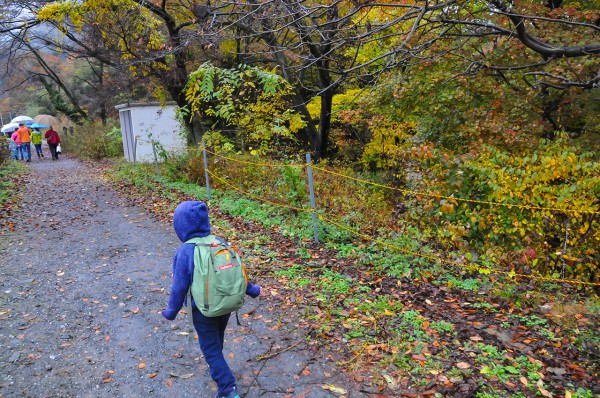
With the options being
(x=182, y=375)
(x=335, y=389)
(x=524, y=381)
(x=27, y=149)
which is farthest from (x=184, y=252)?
(x=27, y=149)

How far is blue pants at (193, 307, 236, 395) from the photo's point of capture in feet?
10.8

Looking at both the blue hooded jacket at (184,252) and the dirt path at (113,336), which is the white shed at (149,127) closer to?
the dirt path at (113,336)

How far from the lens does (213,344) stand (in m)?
3.31

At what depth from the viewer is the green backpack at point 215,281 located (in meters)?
→ 3.10

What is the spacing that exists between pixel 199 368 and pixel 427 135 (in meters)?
7.79

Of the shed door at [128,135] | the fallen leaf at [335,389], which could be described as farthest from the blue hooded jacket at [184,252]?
the shed door at [128,135]

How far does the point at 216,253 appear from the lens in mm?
3148

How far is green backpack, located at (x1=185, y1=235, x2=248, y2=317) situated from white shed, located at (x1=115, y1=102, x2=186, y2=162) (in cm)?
1520

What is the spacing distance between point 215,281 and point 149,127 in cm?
1622

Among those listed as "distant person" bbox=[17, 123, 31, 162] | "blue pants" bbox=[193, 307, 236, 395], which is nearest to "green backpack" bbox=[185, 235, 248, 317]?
"blue pants" bbox=[193, 307, 236, 395]

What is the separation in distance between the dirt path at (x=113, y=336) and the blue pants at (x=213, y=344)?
37cm

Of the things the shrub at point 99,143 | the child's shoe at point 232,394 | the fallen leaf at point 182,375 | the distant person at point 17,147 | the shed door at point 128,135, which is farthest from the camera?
the shrub at point 99,143

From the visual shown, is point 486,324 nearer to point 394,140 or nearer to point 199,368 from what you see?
point 199,368

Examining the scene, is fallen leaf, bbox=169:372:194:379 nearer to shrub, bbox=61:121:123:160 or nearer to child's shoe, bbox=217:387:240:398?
child's shoe, bbox=217:387:240:398
